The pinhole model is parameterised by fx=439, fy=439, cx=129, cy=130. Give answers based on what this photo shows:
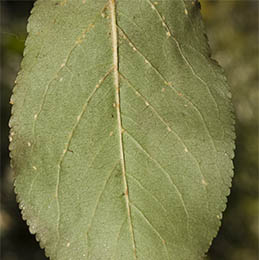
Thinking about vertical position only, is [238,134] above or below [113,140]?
below

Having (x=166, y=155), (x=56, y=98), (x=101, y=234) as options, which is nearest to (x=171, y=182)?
(x=166, y=155)

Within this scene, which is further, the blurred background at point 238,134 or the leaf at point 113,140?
the blurred background at point 238,134

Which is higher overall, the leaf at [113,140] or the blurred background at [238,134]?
the leaf at [113,140]

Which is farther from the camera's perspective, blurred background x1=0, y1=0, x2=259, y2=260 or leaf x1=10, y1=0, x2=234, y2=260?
blurred background x1=0, y1=0, x2=259, y2=260

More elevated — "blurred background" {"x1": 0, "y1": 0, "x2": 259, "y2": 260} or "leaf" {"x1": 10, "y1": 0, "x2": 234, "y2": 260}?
"leaf" {"x1": 10, "y1": 0, "x2": 234, "y2": 260}
